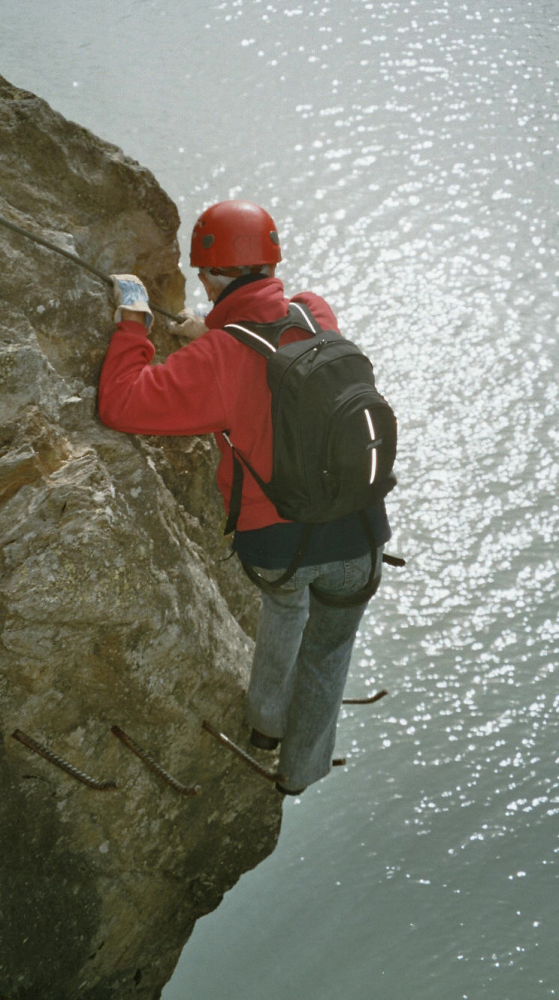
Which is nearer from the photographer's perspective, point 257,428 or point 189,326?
point 257,428

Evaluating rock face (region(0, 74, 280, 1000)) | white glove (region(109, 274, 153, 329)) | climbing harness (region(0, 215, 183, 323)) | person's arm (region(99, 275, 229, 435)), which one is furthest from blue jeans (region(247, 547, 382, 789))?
climbing harness (region(0, 215, 183, 323))

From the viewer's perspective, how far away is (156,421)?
2936mm

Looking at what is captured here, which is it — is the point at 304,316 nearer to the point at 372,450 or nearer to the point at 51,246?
the point at 372,450

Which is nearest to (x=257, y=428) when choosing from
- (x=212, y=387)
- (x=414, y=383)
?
(x=212, y=387)

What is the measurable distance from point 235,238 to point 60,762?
63.3 inches

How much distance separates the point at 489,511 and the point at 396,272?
1.83 meters

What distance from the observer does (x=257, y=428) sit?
2.98 metres

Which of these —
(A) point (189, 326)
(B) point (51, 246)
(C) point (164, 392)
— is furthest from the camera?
(A) point (189, 326)

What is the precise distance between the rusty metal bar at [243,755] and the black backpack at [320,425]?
83cm

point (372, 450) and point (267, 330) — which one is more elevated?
point (267, 330)

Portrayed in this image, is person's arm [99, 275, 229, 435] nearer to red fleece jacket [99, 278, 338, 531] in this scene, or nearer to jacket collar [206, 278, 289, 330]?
red fleece jacket [99, 278, 338, 531]

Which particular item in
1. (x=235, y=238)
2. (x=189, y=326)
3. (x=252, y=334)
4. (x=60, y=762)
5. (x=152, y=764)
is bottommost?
(x=152, y=764)

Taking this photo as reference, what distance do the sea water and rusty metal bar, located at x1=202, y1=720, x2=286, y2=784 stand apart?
0.96 metres

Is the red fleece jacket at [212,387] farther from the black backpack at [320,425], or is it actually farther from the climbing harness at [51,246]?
the climbing harness at [51,246]
